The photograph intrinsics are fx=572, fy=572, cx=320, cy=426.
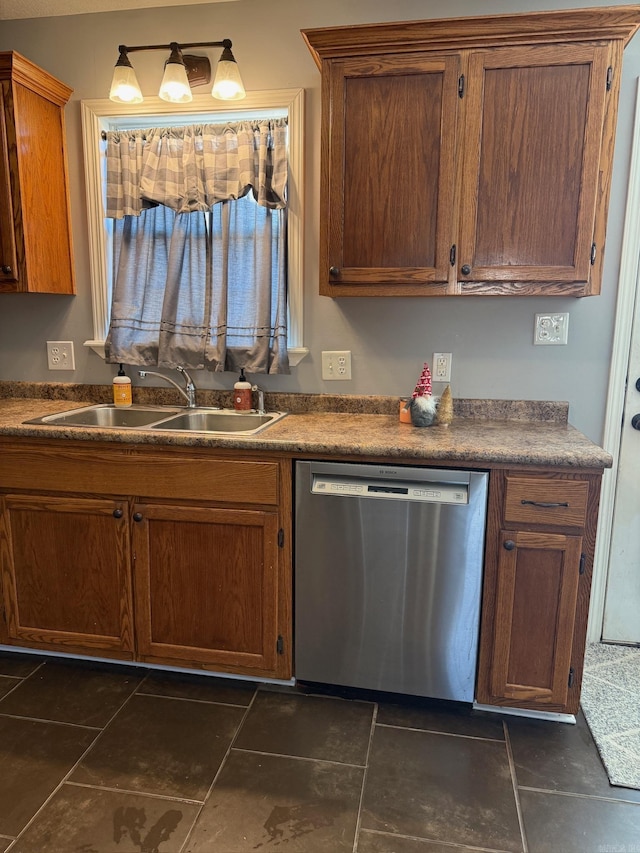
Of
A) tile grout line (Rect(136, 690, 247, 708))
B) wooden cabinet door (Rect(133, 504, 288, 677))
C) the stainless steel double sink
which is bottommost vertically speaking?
tile grout line (Rect(136, 690, 247, 708))

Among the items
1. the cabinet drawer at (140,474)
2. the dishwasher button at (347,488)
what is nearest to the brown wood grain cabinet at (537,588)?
the dishwasher button at (347,488)

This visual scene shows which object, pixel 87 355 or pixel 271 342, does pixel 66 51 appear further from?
pixel 271 342

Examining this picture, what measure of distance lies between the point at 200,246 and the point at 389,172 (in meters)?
0.87

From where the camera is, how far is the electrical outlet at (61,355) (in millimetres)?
2570

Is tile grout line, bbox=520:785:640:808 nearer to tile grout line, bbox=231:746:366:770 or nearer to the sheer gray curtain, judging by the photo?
tile grout line, bbox=231:746:366:770

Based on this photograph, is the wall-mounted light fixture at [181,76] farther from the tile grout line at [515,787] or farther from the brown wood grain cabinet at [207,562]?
the tile grout line at [515,787]

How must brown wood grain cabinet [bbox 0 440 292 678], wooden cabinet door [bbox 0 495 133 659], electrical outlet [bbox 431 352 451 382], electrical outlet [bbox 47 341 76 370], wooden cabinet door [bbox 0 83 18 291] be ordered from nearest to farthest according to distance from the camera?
1. brown wood grain cabinet [bbox 0 440 292 678]
2. wooden cabinet door [bbox 0 495 133 659]
3. wooden cabinet door [bbox 0 83 18 291]
4. electrical outlet [bbox 431 352 451 382]
5. electrical outlet [bbox 47 341 76 370]

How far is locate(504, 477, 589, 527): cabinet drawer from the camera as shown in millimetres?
1712

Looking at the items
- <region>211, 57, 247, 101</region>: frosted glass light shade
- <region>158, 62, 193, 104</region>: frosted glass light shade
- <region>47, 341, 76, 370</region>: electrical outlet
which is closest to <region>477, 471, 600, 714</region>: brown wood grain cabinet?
<region>211, 57, 247, 101</region>: frosted glass light shade

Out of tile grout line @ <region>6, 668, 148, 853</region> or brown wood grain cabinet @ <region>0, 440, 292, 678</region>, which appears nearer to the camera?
tile grout line @ <region>6, 668, 148, 853</region>

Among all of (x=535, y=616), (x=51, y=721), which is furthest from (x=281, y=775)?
(x=535, y=616)

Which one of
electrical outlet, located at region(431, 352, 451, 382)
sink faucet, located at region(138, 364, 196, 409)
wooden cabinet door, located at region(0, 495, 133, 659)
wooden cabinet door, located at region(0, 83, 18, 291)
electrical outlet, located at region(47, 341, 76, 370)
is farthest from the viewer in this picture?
electrical outlet, located at region(47, 341, 76, 370)

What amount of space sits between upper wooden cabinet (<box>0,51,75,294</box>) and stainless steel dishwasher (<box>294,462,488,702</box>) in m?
1.43

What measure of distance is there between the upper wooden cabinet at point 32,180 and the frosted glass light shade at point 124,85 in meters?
0.29
